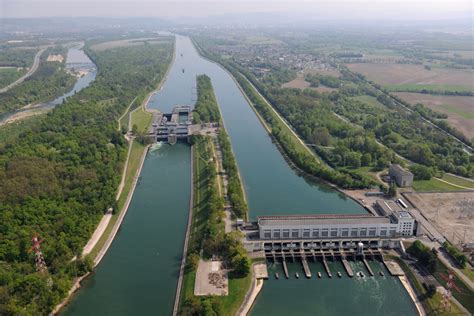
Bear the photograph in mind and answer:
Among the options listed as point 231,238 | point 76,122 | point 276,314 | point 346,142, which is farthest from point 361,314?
point 76,122

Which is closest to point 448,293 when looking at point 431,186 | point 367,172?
point 431,186

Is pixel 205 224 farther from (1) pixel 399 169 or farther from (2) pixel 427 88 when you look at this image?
(2) pixel 427 88

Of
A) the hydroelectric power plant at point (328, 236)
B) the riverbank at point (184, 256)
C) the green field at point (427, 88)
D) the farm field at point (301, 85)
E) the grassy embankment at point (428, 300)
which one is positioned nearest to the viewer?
the grassy embankment at point (428, 300)

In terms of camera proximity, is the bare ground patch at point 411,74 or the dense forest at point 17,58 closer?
the bare ground patch at point 411,74

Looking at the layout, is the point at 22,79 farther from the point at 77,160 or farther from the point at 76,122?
the point at 77,160

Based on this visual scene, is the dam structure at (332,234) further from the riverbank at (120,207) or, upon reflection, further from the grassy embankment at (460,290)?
the riverbank at (120,207)

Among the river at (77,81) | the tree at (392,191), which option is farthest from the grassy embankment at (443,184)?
the river at (77,81)
